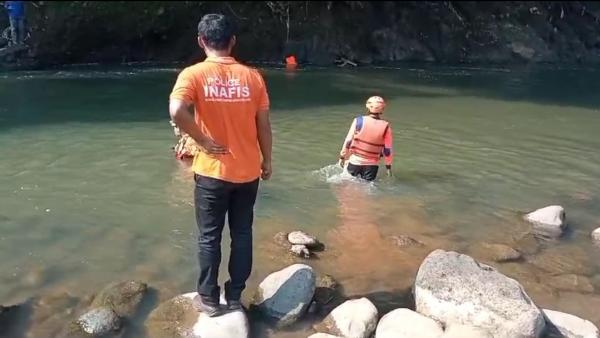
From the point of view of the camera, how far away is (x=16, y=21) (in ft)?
78.7

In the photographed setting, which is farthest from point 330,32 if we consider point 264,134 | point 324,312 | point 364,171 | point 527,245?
point 264,134

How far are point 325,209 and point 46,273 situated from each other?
361 cm

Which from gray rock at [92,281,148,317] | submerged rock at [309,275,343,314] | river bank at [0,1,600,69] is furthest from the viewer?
river bank at [0,1,600,69]

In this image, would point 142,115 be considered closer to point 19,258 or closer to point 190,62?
point 19,258

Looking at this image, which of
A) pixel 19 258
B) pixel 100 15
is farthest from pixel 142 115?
pixel 100 15

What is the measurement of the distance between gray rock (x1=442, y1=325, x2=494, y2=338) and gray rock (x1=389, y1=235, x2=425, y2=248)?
7.47 feet

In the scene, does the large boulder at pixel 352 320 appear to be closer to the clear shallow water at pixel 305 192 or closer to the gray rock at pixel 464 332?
the clear shallow water at pixel 305 192

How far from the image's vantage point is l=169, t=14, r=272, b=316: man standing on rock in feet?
14.9

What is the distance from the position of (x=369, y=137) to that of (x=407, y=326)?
440 cm

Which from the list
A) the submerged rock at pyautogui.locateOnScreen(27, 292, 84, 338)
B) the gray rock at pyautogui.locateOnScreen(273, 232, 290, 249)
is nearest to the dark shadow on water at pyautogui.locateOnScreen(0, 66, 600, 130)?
the gray rock at pyautogui.locateOnScreen(273, 232, 290, 249)

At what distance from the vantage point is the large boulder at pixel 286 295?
5555 millimetres

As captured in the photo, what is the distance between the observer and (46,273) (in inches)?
250

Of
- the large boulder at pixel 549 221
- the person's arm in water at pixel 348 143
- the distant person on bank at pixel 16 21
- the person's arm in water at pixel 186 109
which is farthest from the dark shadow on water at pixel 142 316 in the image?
the distant person on bank at pixel 16 21

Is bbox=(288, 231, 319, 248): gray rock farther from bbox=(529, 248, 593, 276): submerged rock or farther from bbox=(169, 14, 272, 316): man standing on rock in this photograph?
bbox=(529, 248, 593, 276): submerged rock
